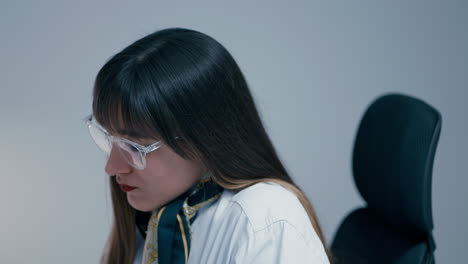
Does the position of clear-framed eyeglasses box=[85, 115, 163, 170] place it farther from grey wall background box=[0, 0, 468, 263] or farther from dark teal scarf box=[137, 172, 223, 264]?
grey wall background box=[0, 0, 468, 263]

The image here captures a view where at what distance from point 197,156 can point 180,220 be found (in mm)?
151

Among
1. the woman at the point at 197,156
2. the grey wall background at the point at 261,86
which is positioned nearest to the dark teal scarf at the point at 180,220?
the woman at the point at 197,156

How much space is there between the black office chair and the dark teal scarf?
36cm

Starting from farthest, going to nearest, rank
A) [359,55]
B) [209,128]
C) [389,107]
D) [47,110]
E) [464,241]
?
[464,241], [359,55], [47,110], [389,107], [209,128]

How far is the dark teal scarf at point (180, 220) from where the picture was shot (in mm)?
922

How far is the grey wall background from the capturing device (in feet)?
4.76

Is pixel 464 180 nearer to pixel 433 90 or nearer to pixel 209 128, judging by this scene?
pixel 433 90

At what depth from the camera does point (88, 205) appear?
158 cm

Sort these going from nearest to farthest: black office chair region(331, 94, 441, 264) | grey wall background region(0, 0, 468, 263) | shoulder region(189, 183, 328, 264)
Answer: shoulder region(189, 183, 328, 264), black office chair region(331, 94, 441, 264), grey wall background region(0, 0, 468, 263)

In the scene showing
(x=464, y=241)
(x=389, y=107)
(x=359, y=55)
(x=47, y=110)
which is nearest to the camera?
(x=389, y=107)

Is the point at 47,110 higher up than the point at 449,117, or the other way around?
the point at 47,110

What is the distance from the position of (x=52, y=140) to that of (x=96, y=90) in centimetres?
73

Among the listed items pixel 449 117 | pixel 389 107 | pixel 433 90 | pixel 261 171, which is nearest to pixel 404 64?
pixel 433 90

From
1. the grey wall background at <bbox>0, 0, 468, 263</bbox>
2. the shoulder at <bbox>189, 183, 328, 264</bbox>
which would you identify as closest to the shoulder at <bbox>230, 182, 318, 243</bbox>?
the shoulder at <bbox>189, 183, 328, 264</bbox>
